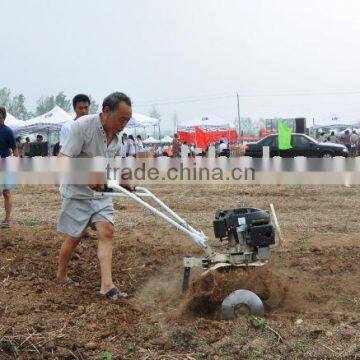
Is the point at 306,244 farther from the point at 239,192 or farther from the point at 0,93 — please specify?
the point at 0,93

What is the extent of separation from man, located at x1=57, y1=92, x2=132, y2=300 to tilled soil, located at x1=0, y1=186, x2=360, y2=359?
341 millimetres

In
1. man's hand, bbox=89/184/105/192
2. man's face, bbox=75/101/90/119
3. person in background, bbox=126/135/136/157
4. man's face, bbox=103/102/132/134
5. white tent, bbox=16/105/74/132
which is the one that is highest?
white tent, bbox=16/105/74/132

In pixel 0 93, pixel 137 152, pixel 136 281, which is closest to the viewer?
pixel 136 281

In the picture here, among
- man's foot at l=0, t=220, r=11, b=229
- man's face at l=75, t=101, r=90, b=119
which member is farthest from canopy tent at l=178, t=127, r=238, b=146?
man's face at l=75, t=101, r=90, b=119

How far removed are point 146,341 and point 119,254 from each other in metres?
2.61

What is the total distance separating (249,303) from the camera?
4.06 m

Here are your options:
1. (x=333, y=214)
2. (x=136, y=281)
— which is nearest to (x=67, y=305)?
(x=136, y=281)

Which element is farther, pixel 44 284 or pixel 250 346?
pixel 44 284

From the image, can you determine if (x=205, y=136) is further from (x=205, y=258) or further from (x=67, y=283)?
(x=205, y=258)

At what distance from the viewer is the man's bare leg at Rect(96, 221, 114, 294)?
4.66 meters

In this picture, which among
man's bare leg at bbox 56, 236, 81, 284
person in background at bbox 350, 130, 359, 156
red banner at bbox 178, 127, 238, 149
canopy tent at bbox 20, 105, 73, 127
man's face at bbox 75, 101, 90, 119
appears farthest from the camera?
red banner at bbox 178, 127, 238, 149

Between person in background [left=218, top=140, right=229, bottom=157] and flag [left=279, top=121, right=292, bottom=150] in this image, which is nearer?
flag [left=279, top=121, right=292, bottom=150]

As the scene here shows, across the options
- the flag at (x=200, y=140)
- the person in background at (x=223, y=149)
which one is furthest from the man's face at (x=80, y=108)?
the flag at (x=200, y=140)

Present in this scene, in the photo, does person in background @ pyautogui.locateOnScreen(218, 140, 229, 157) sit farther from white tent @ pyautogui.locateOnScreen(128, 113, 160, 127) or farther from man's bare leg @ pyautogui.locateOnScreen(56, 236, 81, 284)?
man's bare leg @ pyautogui.locateOnScreen(56, 236, 81, 284)
